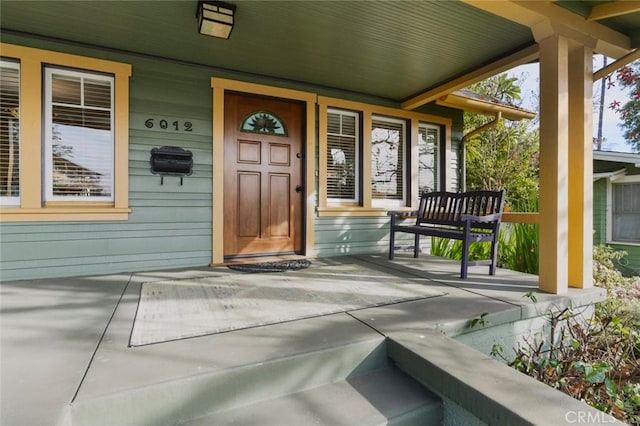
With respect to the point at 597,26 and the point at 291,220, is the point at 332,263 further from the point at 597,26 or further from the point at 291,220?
the point at 597,26

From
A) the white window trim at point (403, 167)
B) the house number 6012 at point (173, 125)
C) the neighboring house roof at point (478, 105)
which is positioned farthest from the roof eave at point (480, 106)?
the house number 6012 at point (173, 125)

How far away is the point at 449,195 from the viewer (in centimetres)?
375

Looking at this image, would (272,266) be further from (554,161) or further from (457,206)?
(554,161)

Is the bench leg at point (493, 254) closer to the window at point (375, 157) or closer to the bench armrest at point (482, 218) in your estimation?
the bench armrest at point (482, 218)

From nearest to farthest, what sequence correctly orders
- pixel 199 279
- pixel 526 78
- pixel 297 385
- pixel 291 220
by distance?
1. pixel 297 385
2. pixel 199 279
3. pixel 291 220
4. pixel 526 78

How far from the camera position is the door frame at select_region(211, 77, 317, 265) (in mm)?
3580

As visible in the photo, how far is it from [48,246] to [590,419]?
384 cm

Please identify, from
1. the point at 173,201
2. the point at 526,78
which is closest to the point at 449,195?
the point at 173,201

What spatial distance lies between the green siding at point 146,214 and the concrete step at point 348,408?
2.47m

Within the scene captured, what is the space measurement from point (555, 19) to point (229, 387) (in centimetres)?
321

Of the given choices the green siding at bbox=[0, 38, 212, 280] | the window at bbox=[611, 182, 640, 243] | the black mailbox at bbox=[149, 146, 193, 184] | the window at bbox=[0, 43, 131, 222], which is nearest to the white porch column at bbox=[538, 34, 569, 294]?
the green siding at bbox=[0, 38, 212, 280]

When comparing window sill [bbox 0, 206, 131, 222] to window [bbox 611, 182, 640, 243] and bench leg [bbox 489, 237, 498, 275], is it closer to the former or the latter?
bench leg [bbox 489, 237, 498, 275]

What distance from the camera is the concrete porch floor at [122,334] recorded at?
1.19 meters

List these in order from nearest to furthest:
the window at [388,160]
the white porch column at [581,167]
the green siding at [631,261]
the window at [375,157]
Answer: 1. the white porch column at [581,167]
2. the window at [375,157]
3. the window at [388,160]
4. the green siding at [631,261]
